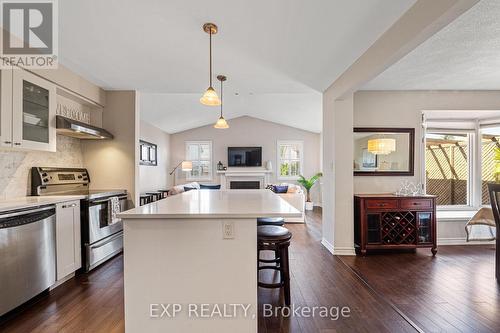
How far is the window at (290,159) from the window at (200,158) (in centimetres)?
240

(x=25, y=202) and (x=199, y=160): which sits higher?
(x=199, y=160)

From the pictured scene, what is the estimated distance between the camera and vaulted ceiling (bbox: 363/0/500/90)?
6.72 ft

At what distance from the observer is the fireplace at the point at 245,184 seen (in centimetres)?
808

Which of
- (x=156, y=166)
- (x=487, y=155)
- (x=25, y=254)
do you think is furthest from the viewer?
(x=156, y=166)

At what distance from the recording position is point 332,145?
3629 millimetres

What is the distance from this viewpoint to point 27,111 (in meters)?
2.42

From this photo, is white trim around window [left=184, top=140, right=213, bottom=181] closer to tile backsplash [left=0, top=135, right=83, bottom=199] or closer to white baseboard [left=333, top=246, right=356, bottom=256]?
tile backsplash [left=0, top=135, right=83, bottom=199]

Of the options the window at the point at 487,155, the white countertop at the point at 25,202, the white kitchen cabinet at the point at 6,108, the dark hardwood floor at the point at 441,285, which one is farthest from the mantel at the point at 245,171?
the white kitchen cabinet at the point at 6,108

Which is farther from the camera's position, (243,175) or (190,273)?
(243,175)

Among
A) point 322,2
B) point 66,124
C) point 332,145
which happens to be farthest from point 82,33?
point 332,145

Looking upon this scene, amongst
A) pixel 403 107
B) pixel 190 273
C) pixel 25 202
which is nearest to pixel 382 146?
pixel 403 107

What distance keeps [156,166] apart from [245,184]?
2805mm

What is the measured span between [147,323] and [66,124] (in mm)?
2375

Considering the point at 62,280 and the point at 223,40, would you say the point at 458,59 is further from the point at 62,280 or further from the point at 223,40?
the point at 62,280
